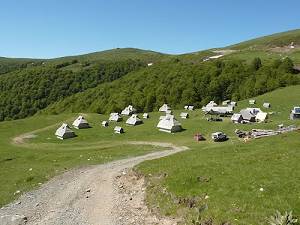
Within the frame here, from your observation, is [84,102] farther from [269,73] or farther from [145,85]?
[269,73]

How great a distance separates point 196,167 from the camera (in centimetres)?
3825

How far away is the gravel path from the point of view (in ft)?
102

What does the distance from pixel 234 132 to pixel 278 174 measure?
129 feet

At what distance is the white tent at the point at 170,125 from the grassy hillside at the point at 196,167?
1.43 m

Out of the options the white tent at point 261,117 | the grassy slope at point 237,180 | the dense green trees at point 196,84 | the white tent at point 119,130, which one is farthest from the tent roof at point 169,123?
the dense green trees at point 196,84

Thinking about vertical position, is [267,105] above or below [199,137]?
above

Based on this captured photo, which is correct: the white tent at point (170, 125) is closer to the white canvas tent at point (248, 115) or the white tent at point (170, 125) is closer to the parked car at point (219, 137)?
the white canvas tent at point (248, 115)

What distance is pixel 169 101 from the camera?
148m

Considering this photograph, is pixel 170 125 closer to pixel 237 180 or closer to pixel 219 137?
pixel 219 137

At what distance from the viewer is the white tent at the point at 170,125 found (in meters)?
78.9

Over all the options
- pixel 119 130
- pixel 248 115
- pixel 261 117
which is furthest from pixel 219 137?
pixel 119 130

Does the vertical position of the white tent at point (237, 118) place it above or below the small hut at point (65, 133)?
above

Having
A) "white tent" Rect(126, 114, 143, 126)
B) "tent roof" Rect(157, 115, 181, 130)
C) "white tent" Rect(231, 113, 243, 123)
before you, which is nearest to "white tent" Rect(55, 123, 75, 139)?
"white tent" Rect(126, 114, 143, 126)

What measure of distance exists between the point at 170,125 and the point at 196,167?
41.1 metres
